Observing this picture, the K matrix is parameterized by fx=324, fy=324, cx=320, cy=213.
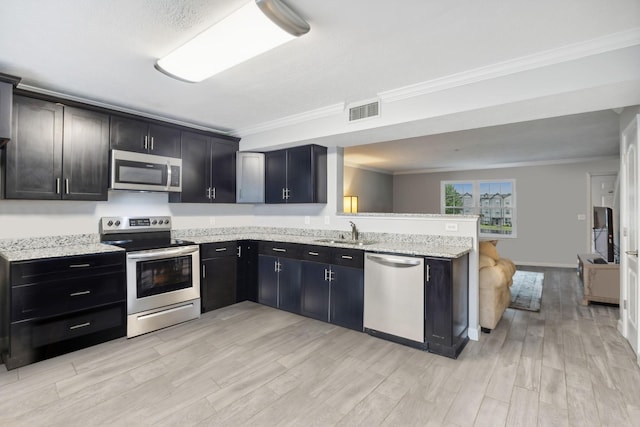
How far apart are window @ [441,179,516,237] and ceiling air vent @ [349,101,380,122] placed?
208 inches

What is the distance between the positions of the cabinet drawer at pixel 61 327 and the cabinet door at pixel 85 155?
1.10 metres

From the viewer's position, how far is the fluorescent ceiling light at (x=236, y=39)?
1.75 meters

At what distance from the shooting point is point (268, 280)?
398 centimetres

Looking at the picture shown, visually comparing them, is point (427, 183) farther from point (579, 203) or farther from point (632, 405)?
point (632, 405)

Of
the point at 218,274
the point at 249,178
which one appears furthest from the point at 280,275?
the point at 249,178

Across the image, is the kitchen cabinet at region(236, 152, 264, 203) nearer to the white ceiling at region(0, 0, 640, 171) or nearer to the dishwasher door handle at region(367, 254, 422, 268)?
the white ceiling at region(0, 0, 640, 171)

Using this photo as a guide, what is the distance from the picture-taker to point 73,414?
1.95 meters

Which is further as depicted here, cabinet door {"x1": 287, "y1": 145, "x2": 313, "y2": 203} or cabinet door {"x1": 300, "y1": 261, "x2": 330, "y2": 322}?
cabinet door {"x1": 287, "y1": 145, "x2": 313, "y2": 203}

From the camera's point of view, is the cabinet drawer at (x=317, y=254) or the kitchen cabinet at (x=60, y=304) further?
the cabinet drawer at (x=317, y=254)

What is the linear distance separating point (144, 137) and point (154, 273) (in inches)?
57.7

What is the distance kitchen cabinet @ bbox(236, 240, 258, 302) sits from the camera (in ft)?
13.5

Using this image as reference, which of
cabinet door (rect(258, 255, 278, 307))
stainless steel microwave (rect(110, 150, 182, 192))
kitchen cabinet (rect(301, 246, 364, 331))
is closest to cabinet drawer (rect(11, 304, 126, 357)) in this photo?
stainless steel microwave (rect(110, 150, 182, 192))

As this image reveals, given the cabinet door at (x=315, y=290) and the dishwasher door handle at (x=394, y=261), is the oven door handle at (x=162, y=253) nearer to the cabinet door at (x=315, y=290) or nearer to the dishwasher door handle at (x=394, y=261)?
the cabinet door at (x=315, y=290)

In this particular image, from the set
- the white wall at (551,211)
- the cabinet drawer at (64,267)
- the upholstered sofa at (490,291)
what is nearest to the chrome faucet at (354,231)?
the upholstered sofa at (490,291)
